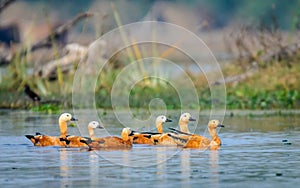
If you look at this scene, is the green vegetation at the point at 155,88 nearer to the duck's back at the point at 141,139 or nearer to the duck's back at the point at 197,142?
the duck's back at the point at 141,139

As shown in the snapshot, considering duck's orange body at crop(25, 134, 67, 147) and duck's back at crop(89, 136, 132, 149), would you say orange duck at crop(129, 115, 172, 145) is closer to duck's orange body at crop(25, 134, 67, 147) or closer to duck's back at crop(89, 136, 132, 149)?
duck's back at crop(89, 136, 132, 149)

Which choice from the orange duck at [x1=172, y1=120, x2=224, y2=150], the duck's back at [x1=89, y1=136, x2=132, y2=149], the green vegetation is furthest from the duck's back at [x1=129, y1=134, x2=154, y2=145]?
the green vegetation

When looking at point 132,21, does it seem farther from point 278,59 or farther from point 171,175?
point 171,175

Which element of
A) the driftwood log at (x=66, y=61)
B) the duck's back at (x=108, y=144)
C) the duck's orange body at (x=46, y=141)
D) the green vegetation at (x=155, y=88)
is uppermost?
the driftwood log at (x=66, y=61)

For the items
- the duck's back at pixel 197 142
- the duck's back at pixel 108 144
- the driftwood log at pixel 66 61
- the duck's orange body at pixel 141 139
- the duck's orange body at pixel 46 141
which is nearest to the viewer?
the duck's back at pixel 108 144

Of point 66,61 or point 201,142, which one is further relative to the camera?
point 66,61

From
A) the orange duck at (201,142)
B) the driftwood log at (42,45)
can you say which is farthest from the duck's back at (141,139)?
the driftwood log at (42,45)

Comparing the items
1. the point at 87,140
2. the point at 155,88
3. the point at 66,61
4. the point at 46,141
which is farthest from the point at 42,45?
the point at 87,140

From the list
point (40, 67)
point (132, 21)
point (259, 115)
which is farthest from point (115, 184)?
point (132, 21)

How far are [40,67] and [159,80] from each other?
2.76 metres

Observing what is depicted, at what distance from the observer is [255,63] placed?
23.5 meters

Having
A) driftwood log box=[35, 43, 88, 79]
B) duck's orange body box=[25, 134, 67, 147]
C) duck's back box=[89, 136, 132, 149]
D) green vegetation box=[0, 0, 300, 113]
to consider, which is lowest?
duck's back box=[89, 136, 132, 149]

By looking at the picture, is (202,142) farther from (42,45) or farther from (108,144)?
(42,45)

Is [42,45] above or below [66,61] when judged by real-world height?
above
